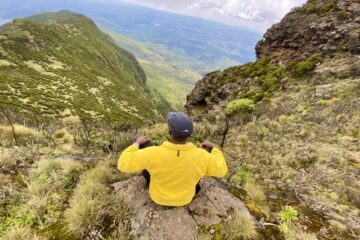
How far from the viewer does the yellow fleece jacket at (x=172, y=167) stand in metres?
3.59

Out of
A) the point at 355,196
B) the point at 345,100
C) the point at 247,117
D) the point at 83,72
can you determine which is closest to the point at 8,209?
the point at 355,196

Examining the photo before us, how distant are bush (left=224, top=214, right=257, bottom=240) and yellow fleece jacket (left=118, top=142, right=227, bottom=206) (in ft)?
2.42

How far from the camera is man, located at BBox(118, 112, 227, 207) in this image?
3.55 meters

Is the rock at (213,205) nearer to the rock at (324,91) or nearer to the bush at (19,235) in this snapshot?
the bush at (19,235)

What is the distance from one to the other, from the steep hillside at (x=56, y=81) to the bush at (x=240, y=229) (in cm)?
3053

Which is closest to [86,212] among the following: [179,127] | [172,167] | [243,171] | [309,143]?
[172,167]

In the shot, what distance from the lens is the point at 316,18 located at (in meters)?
25.9

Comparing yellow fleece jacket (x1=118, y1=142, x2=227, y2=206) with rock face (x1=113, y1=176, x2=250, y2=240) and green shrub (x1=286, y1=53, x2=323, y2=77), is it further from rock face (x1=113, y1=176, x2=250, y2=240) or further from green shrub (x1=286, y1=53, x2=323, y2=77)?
green shrub (x1=286, y1=53, x2=323, y2=77)

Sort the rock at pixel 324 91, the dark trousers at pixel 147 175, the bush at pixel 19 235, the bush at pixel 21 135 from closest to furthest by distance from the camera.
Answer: the bush at pixel 19 235 → the dark trousers at pixel 147 175 → the bush at pixel 21 135 → the rock at pixel 324 91

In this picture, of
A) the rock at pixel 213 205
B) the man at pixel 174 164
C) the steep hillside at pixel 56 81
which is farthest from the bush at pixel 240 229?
the steep hillside at pixel 56 81

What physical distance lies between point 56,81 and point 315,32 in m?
53.6

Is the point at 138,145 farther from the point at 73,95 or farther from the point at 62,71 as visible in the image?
the point at 62,71

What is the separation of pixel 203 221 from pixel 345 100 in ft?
43.5

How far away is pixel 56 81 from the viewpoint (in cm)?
5778
